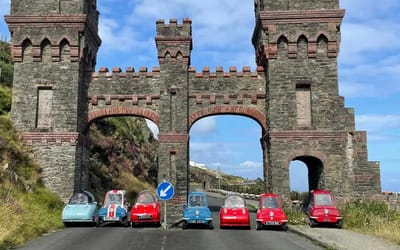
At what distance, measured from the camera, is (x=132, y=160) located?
4291cm

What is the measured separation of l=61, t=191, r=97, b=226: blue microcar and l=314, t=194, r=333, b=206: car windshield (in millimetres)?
9872

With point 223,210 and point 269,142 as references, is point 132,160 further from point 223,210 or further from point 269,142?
Answer: point 223,210

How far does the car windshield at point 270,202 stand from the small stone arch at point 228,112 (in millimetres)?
5874

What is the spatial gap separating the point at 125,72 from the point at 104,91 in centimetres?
163

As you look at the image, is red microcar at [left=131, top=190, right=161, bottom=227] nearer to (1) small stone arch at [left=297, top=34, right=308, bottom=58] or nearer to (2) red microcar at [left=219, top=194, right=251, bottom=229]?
(2) red microcar at [left=219, top=194, right=251, bottom=229]

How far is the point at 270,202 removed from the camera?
18562 millimetres

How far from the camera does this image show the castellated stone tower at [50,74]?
23078 mm

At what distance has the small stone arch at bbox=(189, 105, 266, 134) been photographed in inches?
932

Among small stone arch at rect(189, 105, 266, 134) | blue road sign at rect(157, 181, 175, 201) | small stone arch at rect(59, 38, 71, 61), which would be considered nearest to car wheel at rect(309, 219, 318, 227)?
blue road sign at rect(157, 181, 175, 201)

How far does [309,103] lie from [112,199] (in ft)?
37.7

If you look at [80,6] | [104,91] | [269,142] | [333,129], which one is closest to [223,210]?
[269,142]

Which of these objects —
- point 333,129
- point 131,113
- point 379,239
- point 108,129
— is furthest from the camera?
point 108,129

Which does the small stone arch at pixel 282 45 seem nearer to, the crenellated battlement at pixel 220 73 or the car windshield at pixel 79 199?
the crenellated battlement at pixel 220 73

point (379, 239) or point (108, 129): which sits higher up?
point (108, 129)
